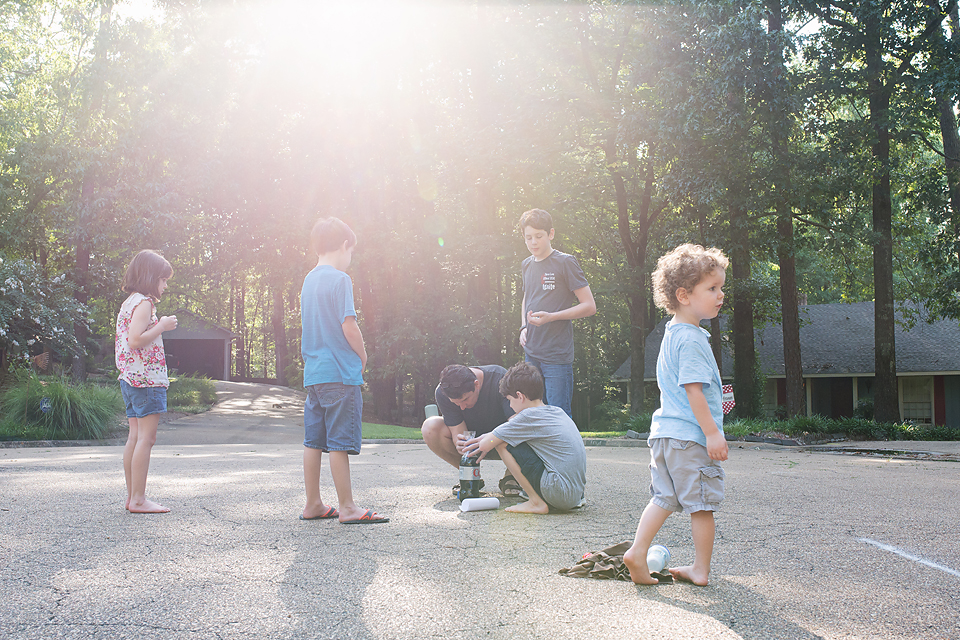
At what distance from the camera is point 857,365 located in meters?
25.9

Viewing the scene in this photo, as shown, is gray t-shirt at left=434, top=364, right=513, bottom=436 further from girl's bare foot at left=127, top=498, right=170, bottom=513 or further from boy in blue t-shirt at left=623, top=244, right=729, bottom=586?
boy in blue t-shirt at left=623, top=244, right=729, bottom=586

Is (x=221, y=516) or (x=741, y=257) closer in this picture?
(x=221, y=516)

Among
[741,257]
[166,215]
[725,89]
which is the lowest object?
[741,257]

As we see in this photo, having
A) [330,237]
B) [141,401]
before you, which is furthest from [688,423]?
[141,401]

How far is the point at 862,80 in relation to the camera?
17.0 m

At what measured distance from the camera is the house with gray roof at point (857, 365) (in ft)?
83.1

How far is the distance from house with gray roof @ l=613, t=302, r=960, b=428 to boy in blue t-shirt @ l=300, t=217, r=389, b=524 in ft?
68.6

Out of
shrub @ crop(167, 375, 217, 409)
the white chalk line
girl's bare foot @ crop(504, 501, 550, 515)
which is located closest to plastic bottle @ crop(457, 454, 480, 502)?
girl's bare foot @ crop(504, 501, 550, 515)

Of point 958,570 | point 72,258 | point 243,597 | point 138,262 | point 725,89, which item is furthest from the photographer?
point 72,258

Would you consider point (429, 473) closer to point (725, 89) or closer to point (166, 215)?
point (725, 89)

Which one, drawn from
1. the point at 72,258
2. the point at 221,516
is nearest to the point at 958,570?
Result: the point at 221,516

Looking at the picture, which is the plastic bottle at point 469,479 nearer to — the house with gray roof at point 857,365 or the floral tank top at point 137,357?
the floral tank top at point 137,357

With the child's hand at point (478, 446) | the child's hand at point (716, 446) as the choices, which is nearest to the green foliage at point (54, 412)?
the child's hand at point (478, 446)

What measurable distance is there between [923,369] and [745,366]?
9344mm
